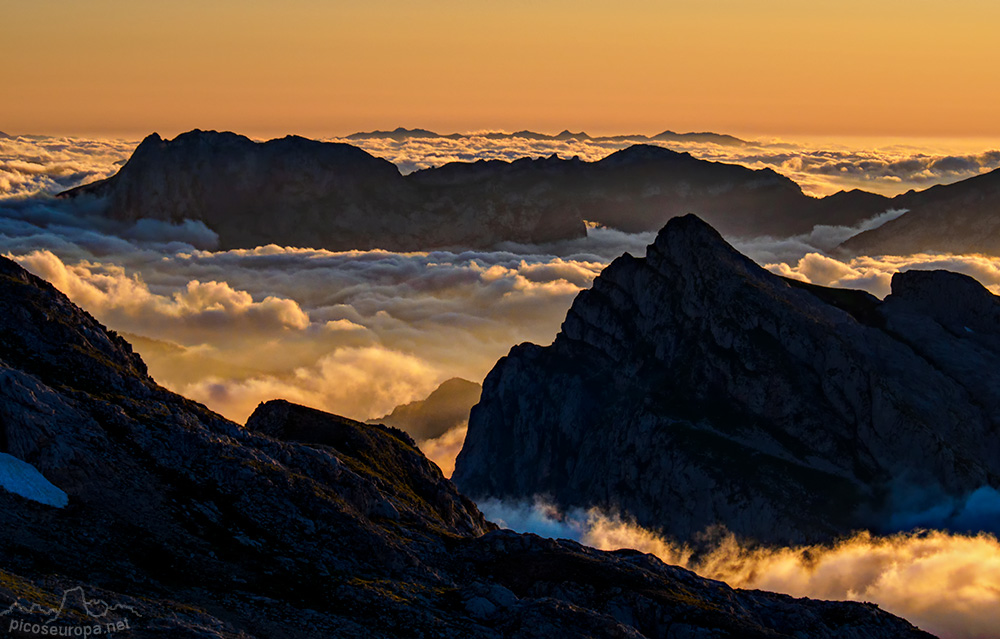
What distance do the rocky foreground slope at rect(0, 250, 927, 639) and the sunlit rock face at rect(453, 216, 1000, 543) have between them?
3009 inches

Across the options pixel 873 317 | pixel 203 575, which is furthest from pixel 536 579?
pixel 873 317

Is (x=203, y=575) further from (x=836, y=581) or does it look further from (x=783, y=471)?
(x=783, y=471)

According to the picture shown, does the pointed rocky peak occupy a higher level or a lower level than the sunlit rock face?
higher

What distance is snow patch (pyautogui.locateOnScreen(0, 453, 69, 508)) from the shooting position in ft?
213

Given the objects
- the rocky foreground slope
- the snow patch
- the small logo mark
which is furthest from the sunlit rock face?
the small logo mark

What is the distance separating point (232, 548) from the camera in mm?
68688

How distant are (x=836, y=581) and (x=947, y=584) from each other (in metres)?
15.1

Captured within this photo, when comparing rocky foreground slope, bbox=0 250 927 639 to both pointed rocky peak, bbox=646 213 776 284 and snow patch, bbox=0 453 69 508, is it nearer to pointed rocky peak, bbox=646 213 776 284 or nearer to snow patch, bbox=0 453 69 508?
snow patch, bbox=0 453 69 508

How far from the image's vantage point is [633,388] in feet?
640

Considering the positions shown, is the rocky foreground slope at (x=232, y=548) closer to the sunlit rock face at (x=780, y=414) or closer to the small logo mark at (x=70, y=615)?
the small logo mark at (x=70, y=615)

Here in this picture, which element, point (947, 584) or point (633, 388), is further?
point (633, 388)

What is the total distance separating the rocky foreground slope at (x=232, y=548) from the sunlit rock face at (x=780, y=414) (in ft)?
251

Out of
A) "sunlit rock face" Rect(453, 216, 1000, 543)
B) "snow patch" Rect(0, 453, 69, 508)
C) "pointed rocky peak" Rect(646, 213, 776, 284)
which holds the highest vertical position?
"pointed rocky peak" Rect(646, 213, 776, 284)

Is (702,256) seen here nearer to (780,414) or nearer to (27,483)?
(780,414)
